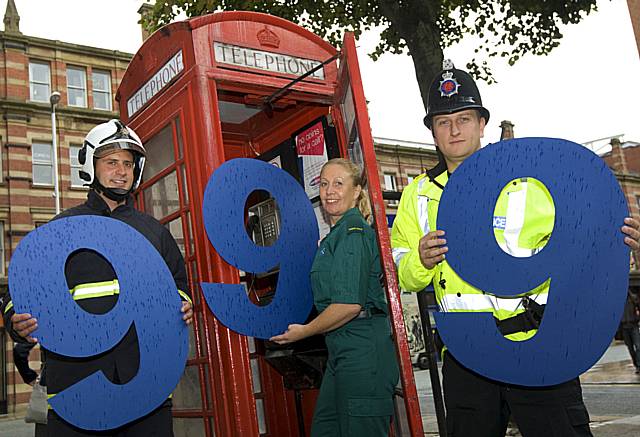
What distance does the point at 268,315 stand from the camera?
130 inches

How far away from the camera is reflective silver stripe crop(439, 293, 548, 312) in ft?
7.50

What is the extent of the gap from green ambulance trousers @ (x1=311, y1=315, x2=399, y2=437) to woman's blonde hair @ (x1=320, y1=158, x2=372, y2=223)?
0.59 m

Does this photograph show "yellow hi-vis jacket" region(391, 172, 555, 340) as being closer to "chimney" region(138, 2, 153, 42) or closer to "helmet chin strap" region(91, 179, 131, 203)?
"helmet chin strap" region(91, 179, 131, 203)

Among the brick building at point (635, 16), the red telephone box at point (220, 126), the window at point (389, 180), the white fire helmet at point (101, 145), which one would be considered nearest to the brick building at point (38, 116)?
the window at point (389, 180)

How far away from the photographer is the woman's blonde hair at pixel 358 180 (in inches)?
124

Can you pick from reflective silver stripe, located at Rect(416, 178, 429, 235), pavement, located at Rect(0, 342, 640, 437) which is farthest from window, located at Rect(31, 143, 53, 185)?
reflective silver stripe, located at Rect(416, 178, 429, 235)

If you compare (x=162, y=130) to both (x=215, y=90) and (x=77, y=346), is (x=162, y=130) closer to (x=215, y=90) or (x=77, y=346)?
(x=215, y=90)

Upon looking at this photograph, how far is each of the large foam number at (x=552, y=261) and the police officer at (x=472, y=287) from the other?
0.10m

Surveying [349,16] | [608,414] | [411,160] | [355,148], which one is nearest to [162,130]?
[355,148]

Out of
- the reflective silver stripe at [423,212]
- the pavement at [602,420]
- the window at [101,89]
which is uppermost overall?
the window at [101,89]

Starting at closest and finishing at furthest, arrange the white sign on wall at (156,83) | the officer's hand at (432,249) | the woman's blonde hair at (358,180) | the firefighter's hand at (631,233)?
the firefighter's hand at (631,233)
the officer's hand at (432,249)
the woman's blonde hair at (358,180)
the white sign on wall at (156,83)

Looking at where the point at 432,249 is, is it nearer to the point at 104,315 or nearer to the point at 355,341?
the point at 355,341

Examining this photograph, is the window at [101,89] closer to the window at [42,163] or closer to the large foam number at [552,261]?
the window at [42,163]

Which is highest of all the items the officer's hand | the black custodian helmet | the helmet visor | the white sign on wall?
the white sign on wall
